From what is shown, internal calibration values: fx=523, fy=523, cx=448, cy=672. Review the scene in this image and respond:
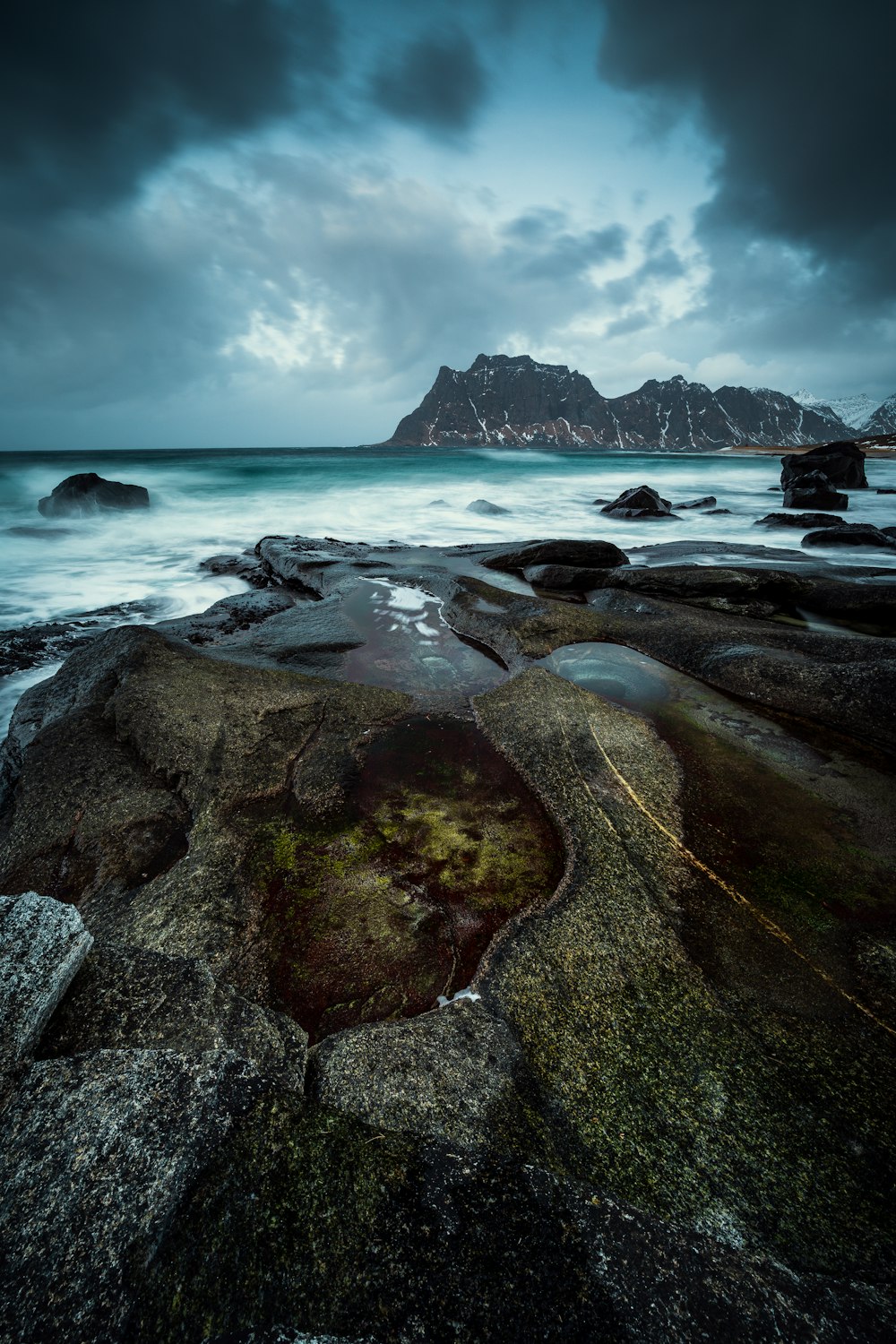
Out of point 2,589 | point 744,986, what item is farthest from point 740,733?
point 2,589

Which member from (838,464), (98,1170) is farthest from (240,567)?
(838,464)

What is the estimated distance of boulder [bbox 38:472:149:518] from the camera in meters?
20.2

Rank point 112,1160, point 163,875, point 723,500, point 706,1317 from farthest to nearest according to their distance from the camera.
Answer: point 723,500 < point 163,875 < point 112,1160 < point 706,1317

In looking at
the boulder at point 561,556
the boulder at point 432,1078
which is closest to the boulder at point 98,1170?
the boulder at point 432,1078

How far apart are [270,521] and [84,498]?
23.7ft

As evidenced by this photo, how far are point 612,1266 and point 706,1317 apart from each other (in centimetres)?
24

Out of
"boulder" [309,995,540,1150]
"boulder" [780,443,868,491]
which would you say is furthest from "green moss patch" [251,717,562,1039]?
"boulder" [780,443,868,491]

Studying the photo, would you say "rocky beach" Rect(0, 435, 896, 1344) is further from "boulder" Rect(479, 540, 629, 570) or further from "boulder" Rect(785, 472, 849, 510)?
"boulder" Rect(785, 472, 849, 510)

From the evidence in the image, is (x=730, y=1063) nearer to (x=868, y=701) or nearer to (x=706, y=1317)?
(x=706, y=1317)

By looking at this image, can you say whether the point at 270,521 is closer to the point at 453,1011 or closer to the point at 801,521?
the point at 801,521

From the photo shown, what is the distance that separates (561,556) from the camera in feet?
33.1

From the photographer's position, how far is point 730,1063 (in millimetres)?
2045

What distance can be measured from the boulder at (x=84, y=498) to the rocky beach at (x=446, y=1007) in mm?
19439

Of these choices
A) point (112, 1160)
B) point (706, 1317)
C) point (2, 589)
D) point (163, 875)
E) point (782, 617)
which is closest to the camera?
point (706, 1317)
